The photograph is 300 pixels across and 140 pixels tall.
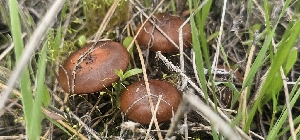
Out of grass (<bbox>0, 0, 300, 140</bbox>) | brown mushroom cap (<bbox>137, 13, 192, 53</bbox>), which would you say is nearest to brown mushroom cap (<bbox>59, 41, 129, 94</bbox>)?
grass (<bbox>0, 0, 300, 140</bbox>)

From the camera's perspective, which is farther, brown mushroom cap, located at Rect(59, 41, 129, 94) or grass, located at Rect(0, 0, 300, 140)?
brown mushroom cap, located at Rect(59, 41, 129, 94)

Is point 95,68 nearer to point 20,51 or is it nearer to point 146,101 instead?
point 146,101

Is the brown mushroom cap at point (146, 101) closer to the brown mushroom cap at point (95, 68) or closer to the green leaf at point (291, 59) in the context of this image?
the brown mushroom cap at point (95, 68)

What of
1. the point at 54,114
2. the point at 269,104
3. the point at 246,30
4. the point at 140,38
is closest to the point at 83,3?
the point at 140,38

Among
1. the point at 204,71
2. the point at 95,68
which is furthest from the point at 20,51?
the point at 204,71

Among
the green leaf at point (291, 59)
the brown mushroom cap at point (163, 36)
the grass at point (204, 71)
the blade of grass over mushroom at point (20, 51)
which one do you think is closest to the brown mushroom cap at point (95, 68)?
the grass at point (204, 71)

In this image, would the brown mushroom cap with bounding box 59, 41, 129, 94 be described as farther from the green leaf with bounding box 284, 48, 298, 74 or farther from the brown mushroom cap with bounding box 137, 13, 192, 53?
the green leaf with bounding box 284, 48, 298, 74
